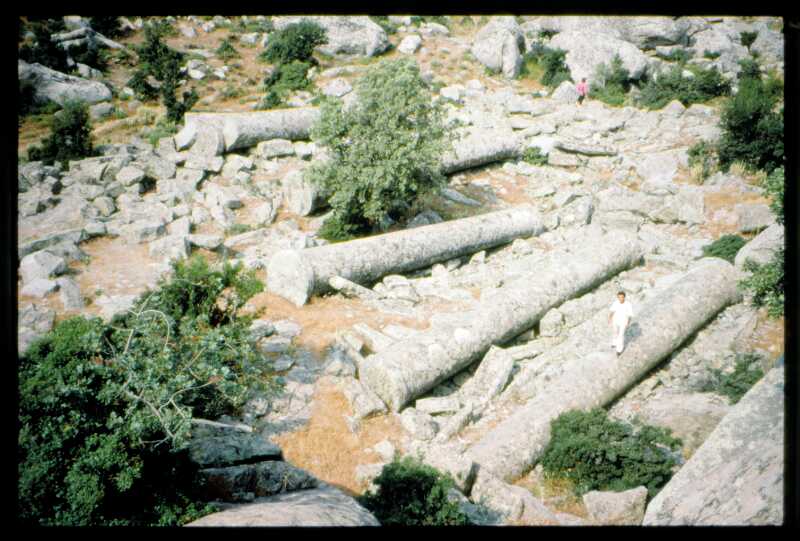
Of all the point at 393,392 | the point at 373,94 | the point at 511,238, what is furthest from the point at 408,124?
the point at 393,392

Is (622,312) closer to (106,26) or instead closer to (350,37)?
(350,37)

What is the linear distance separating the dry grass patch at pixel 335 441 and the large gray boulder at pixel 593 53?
22041mm

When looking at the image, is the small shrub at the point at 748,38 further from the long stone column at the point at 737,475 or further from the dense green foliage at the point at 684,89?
the long stone column at the point at 737,475

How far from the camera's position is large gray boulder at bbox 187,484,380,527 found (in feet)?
12.4

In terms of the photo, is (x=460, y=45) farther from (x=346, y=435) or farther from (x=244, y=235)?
(x=346, y=435)

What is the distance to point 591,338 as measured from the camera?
895 cm

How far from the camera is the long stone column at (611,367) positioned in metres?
6.61

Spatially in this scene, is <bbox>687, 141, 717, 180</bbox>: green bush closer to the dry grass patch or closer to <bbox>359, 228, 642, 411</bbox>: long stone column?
<bbox>359, 228, 642, 411</bbox>: long stone column

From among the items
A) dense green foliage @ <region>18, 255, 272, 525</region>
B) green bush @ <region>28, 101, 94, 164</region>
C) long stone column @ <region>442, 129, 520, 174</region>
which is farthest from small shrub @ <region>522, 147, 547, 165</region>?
dense green foliage @ <region>18, 255, 272, 525</region>

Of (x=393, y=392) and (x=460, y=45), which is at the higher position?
(x=460, y=45)

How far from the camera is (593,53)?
83.0 ft

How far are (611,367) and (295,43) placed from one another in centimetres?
2057

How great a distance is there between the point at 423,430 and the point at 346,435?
40.9 inches

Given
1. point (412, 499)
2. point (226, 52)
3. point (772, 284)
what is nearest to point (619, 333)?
point (772, 284)
